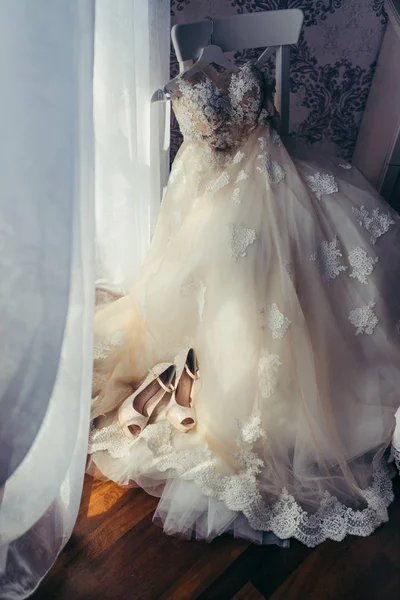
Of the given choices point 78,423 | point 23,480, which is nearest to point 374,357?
point 78,423

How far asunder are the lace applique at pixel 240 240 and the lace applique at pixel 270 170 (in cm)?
16

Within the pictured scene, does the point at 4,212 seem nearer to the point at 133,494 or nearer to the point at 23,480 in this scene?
the point at 23,480

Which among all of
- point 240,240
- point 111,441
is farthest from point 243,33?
point 111,441

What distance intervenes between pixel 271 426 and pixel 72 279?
0.60 metres

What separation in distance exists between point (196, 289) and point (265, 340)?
8.7 inches

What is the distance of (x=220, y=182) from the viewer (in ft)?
4.01

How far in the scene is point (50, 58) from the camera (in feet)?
2.22

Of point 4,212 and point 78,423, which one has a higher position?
point 4,212

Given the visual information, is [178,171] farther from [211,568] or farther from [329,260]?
[211,568]

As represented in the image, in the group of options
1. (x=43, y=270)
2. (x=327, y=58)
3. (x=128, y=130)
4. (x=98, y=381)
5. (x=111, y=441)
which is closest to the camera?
(x=43, y=270)

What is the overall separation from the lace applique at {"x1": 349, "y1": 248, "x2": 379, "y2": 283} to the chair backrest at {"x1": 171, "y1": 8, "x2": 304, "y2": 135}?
1.91 feet

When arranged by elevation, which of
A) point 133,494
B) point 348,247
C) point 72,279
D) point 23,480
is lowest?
point 133,494

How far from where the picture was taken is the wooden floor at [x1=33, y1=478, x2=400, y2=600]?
920 mm

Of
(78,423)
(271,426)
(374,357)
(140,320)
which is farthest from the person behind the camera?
(140,320)
